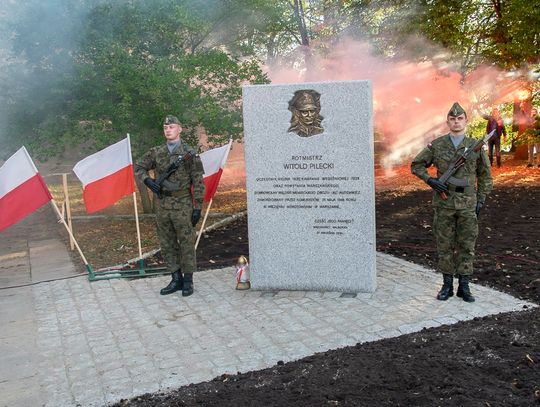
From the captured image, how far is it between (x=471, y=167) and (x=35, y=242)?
8.72 m

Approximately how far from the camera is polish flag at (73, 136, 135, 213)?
756cm

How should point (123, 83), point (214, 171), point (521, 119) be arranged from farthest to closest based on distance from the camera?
point (521, 119), point (123, 83), point (214, 171)

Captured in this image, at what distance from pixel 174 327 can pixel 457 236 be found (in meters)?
3.08

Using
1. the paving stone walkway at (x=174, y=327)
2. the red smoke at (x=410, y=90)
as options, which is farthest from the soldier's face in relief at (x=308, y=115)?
the red smoke at (x=410, y=90)

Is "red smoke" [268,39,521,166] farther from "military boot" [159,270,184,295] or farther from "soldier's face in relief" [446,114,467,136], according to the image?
"military boot" [159,270,184,295]

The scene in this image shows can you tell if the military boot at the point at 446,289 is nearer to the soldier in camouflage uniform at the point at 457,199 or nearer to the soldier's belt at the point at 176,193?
the soldier in camouflage uniform at the point at 457,199

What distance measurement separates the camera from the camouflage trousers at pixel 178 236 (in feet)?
21.9

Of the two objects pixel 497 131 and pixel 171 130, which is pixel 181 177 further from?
pixel 497 131

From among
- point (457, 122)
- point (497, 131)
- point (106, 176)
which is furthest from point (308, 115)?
point (497, 131)

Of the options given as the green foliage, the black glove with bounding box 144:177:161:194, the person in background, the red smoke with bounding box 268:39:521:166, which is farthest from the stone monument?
the red smoke with bounding box 268:39:521:166

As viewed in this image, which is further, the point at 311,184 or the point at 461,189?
the point at 311,184

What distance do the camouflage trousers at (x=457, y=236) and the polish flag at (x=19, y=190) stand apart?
15.8 ft

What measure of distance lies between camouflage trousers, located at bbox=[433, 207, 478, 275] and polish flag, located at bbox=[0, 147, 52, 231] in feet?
15.8

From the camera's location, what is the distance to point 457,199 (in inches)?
227
